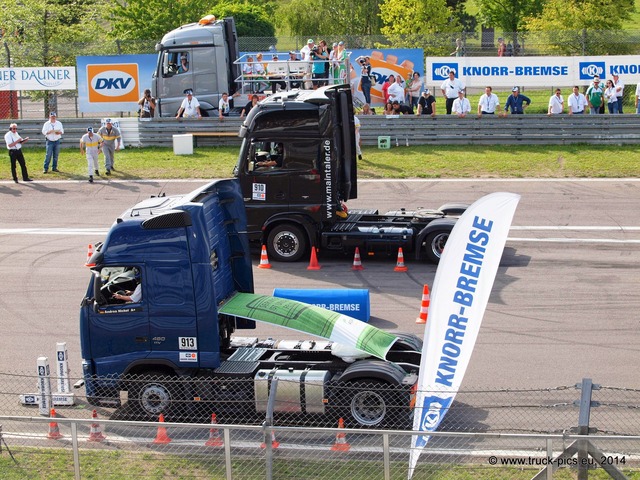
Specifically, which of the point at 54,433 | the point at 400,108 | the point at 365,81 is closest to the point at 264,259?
the point at 54,433

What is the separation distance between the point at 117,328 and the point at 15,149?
16.0 metres

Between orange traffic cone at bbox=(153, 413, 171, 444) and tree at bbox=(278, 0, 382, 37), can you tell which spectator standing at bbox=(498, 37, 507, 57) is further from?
orange traffic cone at bbox=(153, 413, 171, 444)

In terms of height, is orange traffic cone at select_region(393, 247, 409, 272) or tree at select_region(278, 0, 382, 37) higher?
tree at select_region(278, 0, 382, 37)

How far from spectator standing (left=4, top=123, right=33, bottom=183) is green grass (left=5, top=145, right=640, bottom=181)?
53 centimetres

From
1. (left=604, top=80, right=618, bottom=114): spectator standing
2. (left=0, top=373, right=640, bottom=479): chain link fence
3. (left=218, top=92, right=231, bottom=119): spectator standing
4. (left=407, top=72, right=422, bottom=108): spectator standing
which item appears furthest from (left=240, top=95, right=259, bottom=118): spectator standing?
(left=0, top=373, right=640, bottom=479): chain link fence

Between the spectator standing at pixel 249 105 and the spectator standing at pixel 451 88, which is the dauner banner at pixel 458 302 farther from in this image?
the spectator standing at pixel 451 88

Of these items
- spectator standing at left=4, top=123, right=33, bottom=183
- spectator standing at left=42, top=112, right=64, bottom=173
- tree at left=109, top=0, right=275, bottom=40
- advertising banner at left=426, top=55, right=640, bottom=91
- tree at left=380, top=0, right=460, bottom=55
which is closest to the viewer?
spectator standing at left=4, top=123, right=33, bottom=183

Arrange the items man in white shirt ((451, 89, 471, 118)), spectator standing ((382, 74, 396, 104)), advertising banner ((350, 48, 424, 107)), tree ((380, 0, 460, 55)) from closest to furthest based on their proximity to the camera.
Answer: man in white shirt ((451, 89, 471, 118)), spectator standing ((382, 74, 396, 104)), advertising banner ((350, 48, 424, 107)), tree ((380, 0, 460, 55))

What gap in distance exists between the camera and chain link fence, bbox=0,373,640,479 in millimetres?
8531

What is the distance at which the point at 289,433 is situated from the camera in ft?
34.6

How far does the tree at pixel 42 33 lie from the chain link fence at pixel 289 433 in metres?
26.5

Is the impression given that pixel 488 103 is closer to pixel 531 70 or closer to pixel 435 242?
pixel 531 70

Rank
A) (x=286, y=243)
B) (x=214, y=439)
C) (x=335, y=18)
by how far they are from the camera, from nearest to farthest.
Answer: (x=214, y=439), (x=286, y=243), (x=335, y=18)

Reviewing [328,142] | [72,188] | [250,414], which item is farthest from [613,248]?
[72,188]
